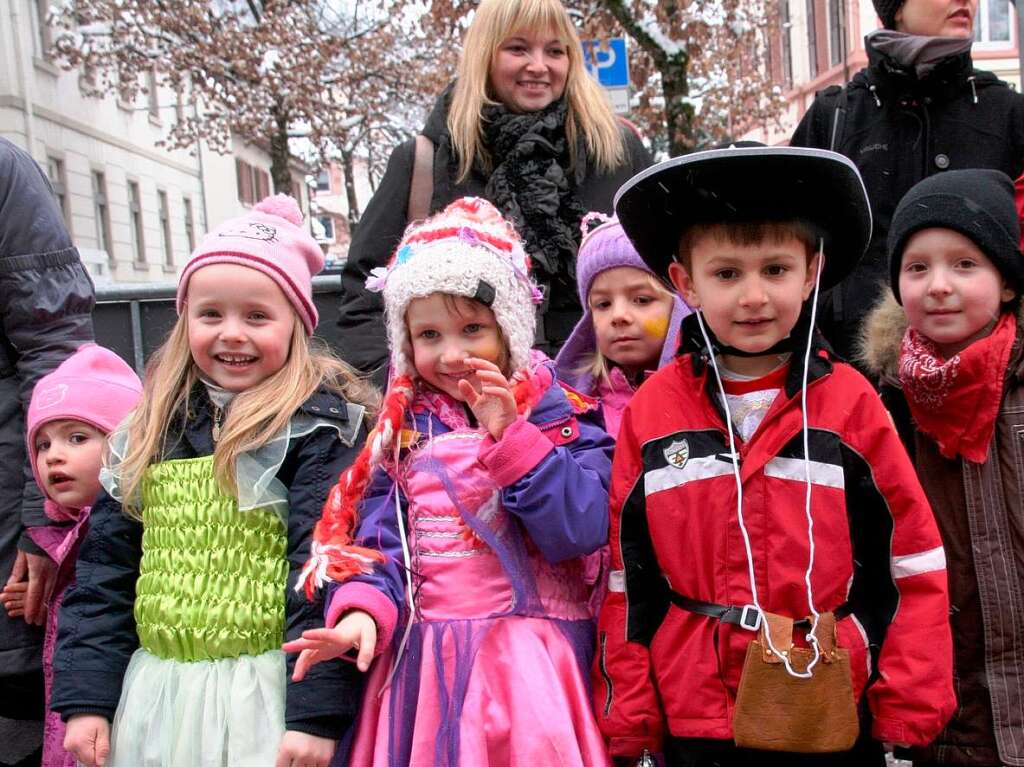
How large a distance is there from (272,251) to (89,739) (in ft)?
4.06

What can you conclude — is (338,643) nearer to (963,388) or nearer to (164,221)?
(963,388)

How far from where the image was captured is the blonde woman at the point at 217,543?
2.27 meters

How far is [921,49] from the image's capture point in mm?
2990

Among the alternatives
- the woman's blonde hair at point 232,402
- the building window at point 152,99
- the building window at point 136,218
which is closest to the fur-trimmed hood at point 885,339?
the woman's blonde hair at point 232,402

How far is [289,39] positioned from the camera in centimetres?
1650

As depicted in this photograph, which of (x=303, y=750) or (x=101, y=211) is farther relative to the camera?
(x=101, y=211)

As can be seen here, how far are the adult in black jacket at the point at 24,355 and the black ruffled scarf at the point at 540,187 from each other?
130 cm

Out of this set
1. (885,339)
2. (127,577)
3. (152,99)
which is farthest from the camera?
(152,99)

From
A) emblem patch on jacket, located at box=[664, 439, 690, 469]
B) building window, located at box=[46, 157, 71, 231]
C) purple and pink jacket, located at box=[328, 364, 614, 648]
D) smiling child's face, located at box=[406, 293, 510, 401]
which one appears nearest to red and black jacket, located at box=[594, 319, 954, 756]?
emblem patch on jacket, located at box=[664, 439, 690, 469]

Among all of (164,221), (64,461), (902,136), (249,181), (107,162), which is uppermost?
(249,181)

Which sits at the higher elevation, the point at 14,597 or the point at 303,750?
the point at 14,597

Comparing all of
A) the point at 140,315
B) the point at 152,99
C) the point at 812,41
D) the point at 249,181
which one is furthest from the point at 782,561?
the point at 249,181

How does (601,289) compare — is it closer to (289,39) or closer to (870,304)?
(870,304)

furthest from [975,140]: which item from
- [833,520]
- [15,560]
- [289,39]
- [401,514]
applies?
[289,39]
